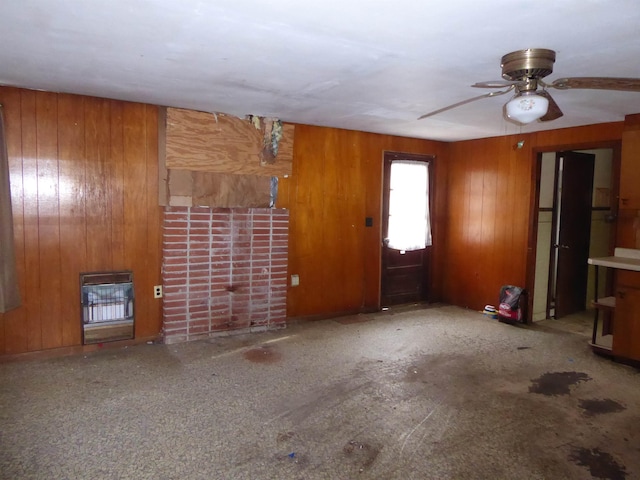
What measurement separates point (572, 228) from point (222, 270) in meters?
4.10

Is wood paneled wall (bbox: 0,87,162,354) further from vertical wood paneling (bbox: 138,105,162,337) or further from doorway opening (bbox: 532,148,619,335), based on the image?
doorway opening (bbox: 532,148,619,335)

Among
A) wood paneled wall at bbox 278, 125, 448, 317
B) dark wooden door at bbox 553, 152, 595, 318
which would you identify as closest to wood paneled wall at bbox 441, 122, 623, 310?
dark wooden door at bbox 553, 152, 595, 318

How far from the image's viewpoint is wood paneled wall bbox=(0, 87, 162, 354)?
Result: 11.5ft

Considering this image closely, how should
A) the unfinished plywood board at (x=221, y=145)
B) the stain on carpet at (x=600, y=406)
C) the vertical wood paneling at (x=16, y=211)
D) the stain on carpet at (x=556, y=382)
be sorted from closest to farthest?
the stain on carpet at (x=600, y=406), the stain on carpet at (x=556, y=382), the vertical wood paneling at (x=16, y=211), the unfinished plywood board at (x=221, y=145)

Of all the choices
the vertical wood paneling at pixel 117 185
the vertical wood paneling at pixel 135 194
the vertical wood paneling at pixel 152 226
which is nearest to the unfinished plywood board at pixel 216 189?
the vertical wood paneling at pixel 152 226

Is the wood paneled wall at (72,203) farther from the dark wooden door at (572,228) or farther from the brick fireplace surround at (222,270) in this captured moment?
the dark wooden door at (572,228)

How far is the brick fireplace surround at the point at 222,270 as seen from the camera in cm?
408

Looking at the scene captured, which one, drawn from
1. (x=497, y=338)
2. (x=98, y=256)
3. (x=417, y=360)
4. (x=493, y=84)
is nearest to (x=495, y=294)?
(x=497, y=338)

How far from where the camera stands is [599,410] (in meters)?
2.95

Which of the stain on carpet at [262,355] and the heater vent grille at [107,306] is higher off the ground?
the heater vent grille at [107,306]

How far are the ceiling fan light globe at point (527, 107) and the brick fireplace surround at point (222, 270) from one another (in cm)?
274

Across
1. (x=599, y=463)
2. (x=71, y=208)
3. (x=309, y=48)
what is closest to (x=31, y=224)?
(x=71, y=208)

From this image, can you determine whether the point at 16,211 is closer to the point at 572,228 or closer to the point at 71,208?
the point at 71,208

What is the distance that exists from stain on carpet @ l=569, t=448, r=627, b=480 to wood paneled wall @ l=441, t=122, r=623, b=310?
9.06 feet
